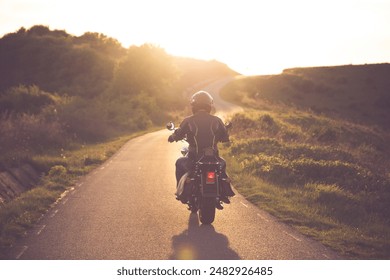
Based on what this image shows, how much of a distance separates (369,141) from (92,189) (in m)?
27.4

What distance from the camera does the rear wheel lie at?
8328mm

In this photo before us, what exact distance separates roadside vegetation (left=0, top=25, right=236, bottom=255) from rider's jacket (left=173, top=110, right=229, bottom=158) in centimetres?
357

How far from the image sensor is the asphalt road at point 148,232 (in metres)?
6.89

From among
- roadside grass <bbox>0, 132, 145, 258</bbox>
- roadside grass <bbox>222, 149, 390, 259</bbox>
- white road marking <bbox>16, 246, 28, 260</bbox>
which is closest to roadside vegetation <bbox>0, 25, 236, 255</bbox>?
roadside grass <bbox>0, 132, 145, 258</bbox>

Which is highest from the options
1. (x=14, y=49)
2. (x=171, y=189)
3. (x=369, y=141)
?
(x=14, y=49)

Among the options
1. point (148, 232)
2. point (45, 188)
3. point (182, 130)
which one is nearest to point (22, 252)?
point (148, 232)

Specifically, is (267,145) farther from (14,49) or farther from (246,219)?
(14,49)

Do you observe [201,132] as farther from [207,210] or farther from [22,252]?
[22,252]

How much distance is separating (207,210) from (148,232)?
119 cm

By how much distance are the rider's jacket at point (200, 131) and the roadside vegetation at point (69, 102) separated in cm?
357

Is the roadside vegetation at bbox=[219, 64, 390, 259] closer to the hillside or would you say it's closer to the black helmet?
the black helmet

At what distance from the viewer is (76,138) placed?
2570 cm

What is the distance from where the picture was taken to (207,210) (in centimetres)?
846
